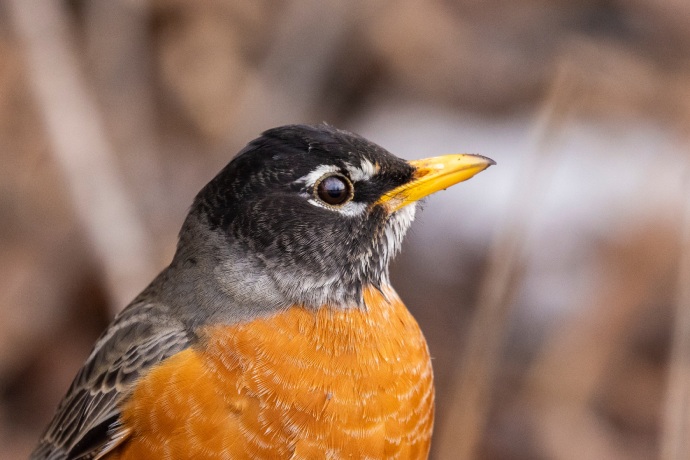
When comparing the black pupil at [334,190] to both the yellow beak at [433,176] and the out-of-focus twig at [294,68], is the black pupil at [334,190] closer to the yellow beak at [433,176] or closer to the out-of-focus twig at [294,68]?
the yellow beak at [433,176]

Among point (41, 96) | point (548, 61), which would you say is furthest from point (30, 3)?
point (548, 61)

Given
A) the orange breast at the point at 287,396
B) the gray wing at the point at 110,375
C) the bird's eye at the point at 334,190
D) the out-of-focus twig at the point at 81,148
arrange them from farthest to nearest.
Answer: the out-of-focus twig at the point at 81,148
the bird's eye at the point at 334,190
the gray wing at the point at 110,375
the orange breast at the point at 287,396

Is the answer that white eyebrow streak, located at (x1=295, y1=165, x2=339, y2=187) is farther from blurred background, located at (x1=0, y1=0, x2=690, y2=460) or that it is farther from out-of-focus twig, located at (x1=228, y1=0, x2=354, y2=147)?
out-of-focus twig, located at (x1=228, y1=0, x2=354, y2=147)

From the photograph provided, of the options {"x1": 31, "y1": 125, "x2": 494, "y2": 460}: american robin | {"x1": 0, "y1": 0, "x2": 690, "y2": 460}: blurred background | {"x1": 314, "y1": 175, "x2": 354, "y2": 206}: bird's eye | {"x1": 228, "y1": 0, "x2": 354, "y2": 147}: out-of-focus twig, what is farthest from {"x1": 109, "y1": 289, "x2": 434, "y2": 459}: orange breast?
{"x1": 228, "y1": 0, "x2": 354, "y2": 147}: out-of-focus twig

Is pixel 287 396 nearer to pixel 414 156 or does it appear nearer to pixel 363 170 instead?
pixel 363 170

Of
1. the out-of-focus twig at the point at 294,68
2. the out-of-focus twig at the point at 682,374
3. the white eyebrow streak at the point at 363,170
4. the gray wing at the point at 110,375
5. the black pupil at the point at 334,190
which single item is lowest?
the gray wing at the point at 110,375

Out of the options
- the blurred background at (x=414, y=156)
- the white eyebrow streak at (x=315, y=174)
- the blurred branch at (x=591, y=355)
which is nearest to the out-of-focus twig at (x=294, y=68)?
→ the blurred background at (x=414, y=156)

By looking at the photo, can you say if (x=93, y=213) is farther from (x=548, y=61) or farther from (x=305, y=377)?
(x=548, y=61)

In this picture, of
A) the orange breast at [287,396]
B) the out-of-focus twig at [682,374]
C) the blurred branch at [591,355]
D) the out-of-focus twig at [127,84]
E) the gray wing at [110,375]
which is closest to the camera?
the orange breast at [287,396]

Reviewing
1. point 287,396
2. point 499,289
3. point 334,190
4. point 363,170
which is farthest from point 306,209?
point 499,289
